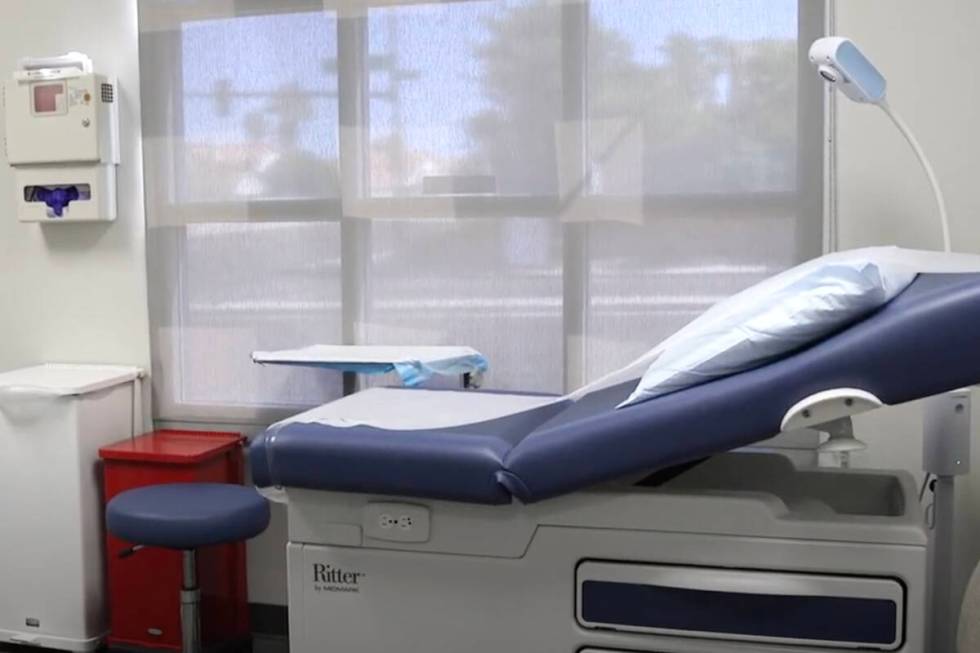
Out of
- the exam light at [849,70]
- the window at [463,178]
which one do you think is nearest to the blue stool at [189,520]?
the window at [463,178]

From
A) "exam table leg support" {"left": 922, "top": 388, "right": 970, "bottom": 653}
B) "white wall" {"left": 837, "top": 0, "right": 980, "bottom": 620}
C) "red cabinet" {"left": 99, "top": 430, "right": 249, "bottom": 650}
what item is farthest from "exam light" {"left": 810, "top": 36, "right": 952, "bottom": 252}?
"red cabinet" {"left": 99, "top": 430, "right": 249, "bottom": 650}

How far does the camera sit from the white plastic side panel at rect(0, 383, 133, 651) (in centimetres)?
293

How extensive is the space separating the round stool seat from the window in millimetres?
516

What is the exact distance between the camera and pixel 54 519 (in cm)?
296

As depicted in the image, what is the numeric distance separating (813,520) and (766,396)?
0.26 metres

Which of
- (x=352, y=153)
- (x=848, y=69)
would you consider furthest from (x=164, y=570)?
(x=848, y=69)

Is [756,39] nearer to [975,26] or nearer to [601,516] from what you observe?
[975,26]

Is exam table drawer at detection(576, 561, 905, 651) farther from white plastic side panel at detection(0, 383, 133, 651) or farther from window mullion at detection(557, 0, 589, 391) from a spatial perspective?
white plastic side panel at detection(0, 383, 133, 651)

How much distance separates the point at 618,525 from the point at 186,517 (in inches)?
49.5

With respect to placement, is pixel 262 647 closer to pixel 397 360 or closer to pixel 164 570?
pixel 164 570

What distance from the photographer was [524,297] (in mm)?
2850

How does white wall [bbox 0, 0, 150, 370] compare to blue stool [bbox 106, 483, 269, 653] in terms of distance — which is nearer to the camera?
blue stool [bbox 106, 483, 269, 653]

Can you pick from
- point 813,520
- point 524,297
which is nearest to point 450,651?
point 813,520

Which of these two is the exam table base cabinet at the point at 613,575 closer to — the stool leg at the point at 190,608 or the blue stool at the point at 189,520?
the blue stool at the point at 189,520
